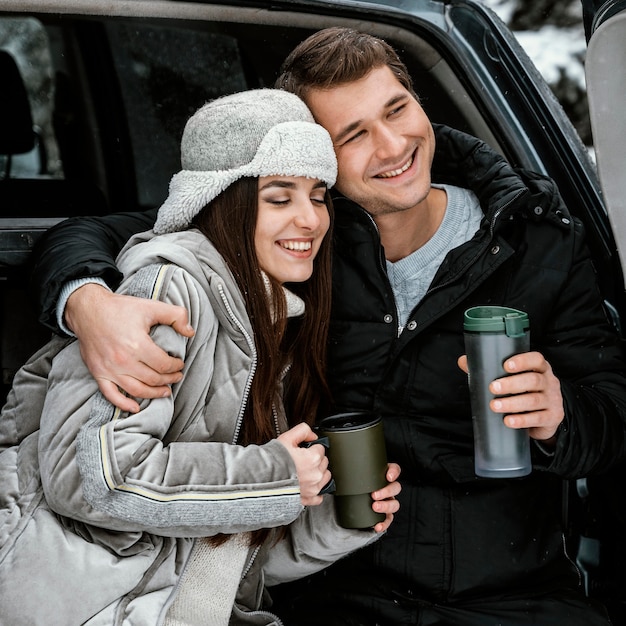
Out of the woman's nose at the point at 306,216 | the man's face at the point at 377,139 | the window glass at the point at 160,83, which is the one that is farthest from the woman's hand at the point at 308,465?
the window glass at the point at 160,83

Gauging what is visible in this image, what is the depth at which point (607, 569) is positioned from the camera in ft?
7.02

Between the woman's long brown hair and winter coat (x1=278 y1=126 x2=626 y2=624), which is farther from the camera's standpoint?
winter coat (x1=278 y1=126 x2=626 y2=624)

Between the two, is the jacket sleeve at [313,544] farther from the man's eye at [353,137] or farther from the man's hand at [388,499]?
the man's eye at [353,137]

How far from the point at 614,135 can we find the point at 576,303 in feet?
2.40

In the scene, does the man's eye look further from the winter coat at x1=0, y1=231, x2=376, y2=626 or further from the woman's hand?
the woman's hand

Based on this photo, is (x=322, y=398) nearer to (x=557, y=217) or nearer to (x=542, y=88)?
(x=557, y=217)

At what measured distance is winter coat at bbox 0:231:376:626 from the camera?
61.7 inches

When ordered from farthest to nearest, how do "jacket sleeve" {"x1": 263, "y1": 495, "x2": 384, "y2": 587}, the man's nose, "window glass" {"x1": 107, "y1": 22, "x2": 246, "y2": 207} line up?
"window glass" {"x1": 107, "y1": 22, "x2": 246, "y2": 207} < the man's nose < "jacket sleeve" {"x1": 263, "y1": 495, "x2": 384, "y2": 587}

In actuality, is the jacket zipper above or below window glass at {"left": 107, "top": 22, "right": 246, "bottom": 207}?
below

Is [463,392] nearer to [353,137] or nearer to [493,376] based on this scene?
[493,376]

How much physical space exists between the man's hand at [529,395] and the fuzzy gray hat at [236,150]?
1.79 feet

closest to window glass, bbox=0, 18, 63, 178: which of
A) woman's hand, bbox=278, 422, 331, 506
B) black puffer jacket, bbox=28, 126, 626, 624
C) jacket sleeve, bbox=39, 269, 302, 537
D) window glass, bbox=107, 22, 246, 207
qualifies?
window glass, bbox=107, 22, 246, 207

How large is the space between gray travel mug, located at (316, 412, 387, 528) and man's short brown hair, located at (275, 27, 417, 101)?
0.82m

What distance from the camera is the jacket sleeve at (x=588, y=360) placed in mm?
1890
